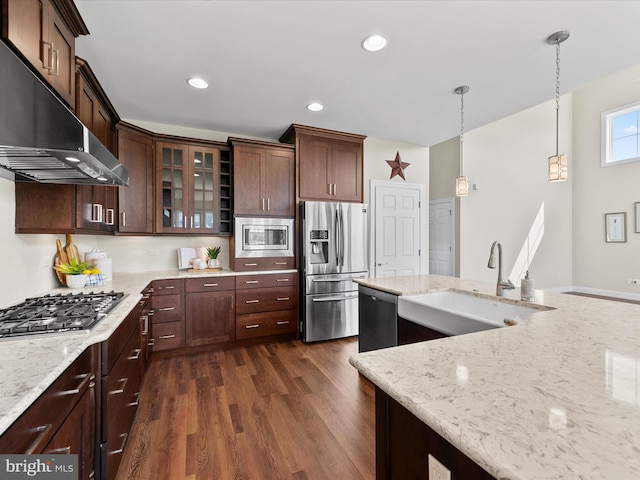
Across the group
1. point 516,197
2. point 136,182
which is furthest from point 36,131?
point 516,197

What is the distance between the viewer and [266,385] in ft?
8.38

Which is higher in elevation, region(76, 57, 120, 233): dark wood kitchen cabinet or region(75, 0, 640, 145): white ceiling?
region(75, 0, 640, 145): white ceiling

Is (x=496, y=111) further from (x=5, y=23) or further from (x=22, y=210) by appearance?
(x=22, y=210)

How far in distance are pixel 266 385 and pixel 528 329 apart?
210cm

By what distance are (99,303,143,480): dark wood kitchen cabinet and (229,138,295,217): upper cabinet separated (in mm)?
1952

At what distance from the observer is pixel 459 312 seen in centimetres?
175

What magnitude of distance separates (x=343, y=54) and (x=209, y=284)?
2.65 meters

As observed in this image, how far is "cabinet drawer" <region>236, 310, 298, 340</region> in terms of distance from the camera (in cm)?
344

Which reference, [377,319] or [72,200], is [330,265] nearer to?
[377,319]

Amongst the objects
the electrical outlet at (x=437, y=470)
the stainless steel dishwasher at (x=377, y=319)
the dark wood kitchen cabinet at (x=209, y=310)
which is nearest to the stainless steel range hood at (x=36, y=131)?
the electrical outlet at (x=437, y=470)

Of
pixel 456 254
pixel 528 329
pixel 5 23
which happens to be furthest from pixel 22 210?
pixel 456 254

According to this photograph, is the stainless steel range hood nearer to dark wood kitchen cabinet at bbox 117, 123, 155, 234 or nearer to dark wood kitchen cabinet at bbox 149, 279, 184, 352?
dark wood kitchen cabinet at bbox 117, 123, 155, 234

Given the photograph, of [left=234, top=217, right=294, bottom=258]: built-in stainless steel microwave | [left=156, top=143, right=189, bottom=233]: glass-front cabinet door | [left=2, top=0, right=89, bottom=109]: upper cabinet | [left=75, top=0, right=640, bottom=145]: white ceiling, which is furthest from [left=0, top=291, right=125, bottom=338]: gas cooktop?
[left=75, top=0, right=640, bottom=145]: white ceiling

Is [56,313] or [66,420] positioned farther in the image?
[56,313]
